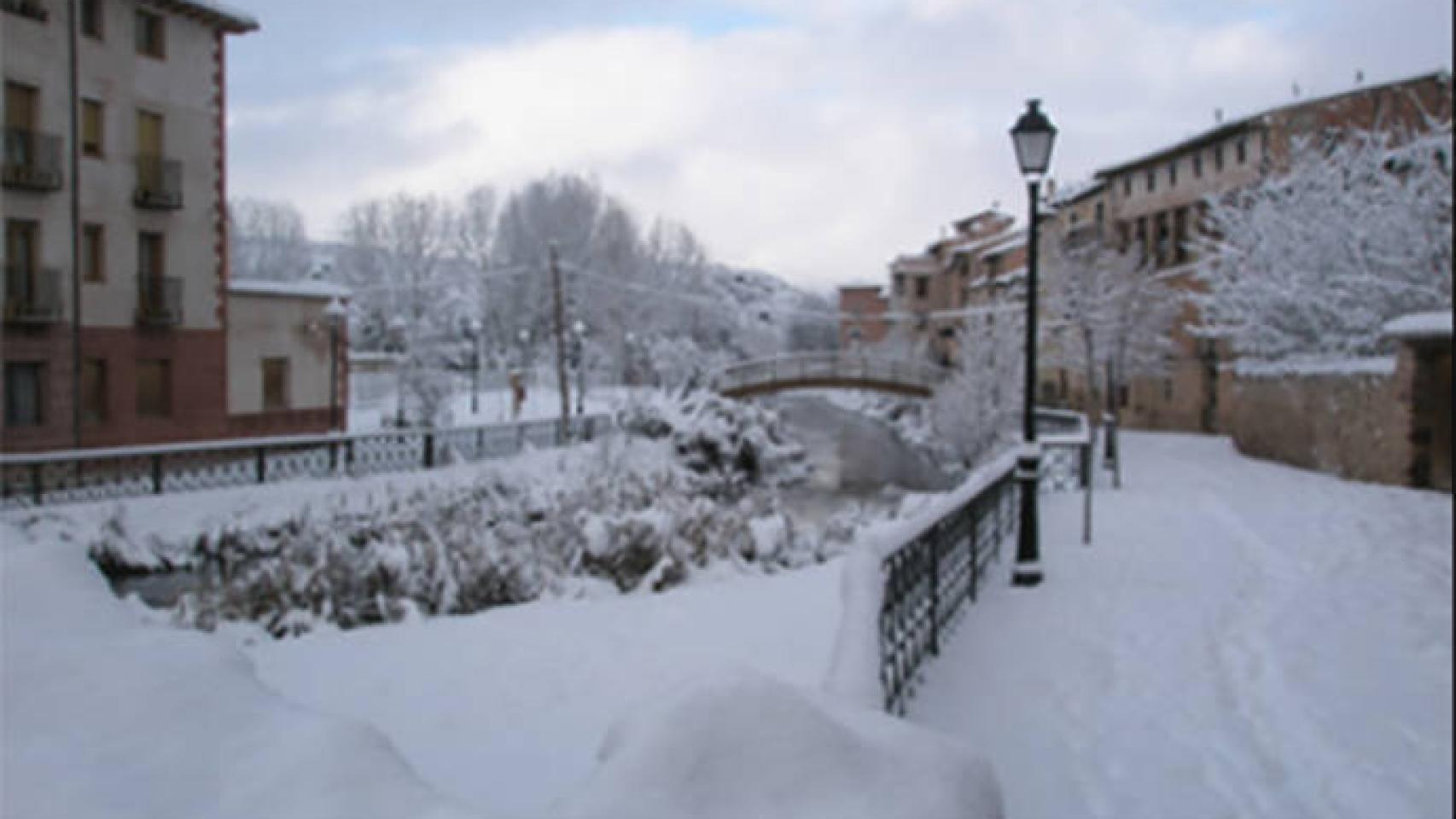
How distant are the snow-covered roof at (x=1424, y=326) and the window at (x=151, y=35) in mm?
2759

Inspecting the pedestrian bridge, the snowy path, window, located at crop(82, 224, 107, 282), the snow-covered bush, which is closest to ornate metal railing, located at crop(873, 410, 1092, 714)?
the snowy path

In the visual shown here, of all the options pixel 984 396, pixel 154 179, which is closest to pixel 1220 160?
pixel 154 179

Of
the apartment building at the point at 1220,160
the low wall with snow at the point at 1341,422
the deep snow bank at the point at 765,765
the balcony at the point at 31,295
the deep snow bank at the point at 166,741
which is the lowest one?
the deep snow bank at the point at 166,741

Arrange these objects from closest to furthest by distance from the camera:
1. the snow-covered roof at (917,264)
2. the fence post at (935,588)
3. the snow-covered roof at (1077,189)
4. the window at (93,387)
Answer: the window at (93,387) → the snow-covered roof at (1077,189) → the snow-covered roof at (917,264) → the fence post at (935,588)

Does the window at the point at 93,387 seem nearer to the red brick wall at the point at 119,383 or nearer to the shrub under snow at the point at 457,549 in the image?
the red brick wall at the point at 119,383

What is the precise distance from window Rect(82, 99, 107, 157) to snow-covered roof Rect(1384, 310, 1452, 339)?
282 centimetres

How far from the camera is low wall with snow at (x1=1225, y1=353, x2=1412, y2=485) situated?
37.0 inches

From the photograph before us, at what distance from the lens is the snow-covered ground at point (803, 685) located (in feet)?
3.16

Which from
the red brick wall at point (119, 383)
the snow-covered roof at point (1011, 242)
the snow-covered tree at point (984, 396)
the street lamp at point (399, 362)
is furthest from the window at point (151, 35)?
the street lamp at point (399, 362)

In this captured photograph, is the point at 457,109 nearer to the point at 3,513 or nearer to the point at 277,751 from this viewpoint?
the point at 277,751

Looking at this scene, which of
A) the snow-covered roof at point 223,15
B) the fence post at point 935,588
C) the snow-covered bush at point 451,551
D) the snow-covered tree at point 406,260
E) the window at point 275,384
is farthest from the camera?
the snow-covered bush at point 451,551

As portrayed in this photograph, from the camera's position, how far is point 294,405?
4246mm

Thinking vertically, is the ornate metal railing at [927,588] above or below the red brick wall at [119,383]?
below

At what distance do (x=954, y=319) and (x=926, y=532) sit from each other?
551 centimetres
